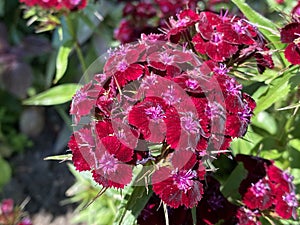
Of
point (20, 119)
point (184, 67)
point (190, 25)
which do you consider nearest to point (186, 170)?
point (184, 67)

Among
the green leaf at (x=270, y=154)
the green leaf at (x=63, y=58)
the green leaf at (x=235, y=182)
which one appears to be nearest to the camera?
the green leaf at (x=235, y=182)

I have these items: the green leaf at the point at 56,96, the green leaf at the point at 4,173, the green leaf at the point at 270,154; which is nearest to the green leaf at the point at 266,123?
the green leaf at the point at 270,154

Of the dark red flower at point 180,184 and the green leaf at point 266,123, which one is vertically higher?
the dark red flower at point 180,184

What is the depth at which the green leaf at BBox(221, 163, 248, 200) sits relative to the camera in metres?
1.51

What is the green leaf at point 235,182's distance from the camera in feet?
4.96

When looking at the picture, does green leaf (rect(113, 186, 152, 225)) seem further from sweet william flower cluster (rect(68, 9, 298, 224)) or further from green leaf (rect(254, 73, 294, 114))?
green leaf (rect(254, 73, 294, 114))

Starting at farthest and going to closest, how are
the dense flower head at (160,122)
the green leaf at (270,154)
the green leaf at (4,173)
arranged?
the green leaf at (4,173) < the green leaf at (270,154) < the dense flower head at (160,122)

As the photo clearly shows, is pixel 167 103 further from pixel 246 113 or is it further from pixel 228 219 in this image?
pixel 228 219

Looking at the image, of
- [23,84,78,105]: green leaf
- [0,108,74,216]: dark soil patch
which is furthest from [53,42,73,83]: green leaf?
[0,108,74,216]: dark soil patch

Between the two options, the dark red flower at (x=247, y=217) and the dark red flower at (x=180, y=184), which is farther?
the dark red flower at (x=247, y=217)

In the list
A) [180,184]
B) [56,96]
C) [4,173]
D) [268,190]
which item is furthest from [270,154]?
[4,173]

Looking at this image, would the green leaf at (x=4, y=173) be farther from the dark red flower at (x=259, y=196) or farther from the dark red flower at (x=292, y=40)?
the dark red flower at (x=292, y=40)

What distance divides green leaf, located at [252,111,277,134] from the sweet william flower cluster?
51 cm

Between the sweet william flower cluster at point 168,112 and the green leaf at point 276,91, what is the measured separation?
0.26 feet
